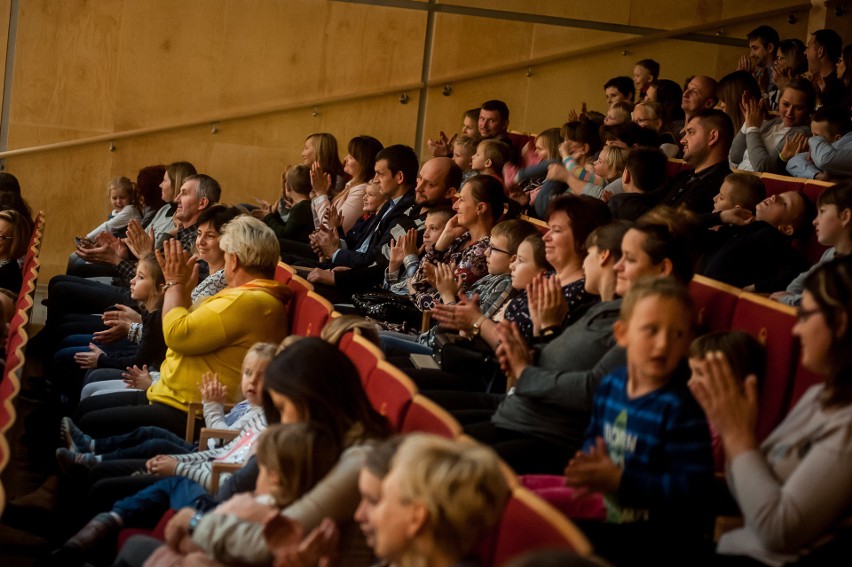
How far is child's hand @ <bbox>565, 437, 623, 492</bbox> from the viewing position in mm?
2146

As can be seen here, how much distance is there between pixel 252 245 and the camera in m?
3.55

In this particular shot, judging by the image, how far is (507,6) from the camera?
741 cm

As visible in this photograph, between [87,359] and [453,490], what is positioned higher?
[453,490]

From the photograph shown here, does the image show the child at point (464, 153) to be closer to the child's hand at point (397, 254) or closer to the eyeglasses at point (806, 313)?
the child's hand at point (397, 254)

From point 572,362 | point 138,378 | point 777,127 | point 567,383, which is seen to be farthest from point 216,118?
point 567,383

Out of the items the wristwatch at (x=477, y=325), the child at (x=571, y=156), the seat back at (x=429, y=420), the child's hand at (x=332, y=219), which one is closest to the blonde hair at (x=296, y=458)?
Answer: the seat back at (x=429, y=420)

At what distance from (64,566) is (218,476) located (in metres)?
0.40

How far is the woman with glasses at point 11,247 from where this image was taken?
481 centimetres

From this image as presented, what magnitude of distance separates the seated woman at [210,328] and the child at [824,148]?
221cm

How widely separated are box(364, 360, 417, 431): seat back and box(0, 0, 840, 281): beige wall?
475 cm

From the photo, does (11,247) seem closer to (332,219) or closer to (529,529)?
(332,219)

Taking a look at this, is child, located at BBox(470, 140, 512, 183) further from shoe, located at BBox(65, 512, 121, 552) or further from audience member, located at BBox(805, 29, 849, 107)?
shoe, located at BBox(65, 512, 121, 552)

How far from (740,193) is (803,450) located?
206cm

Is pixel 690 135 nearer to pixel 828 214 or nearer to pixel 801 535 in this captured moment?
pixel 828 214
